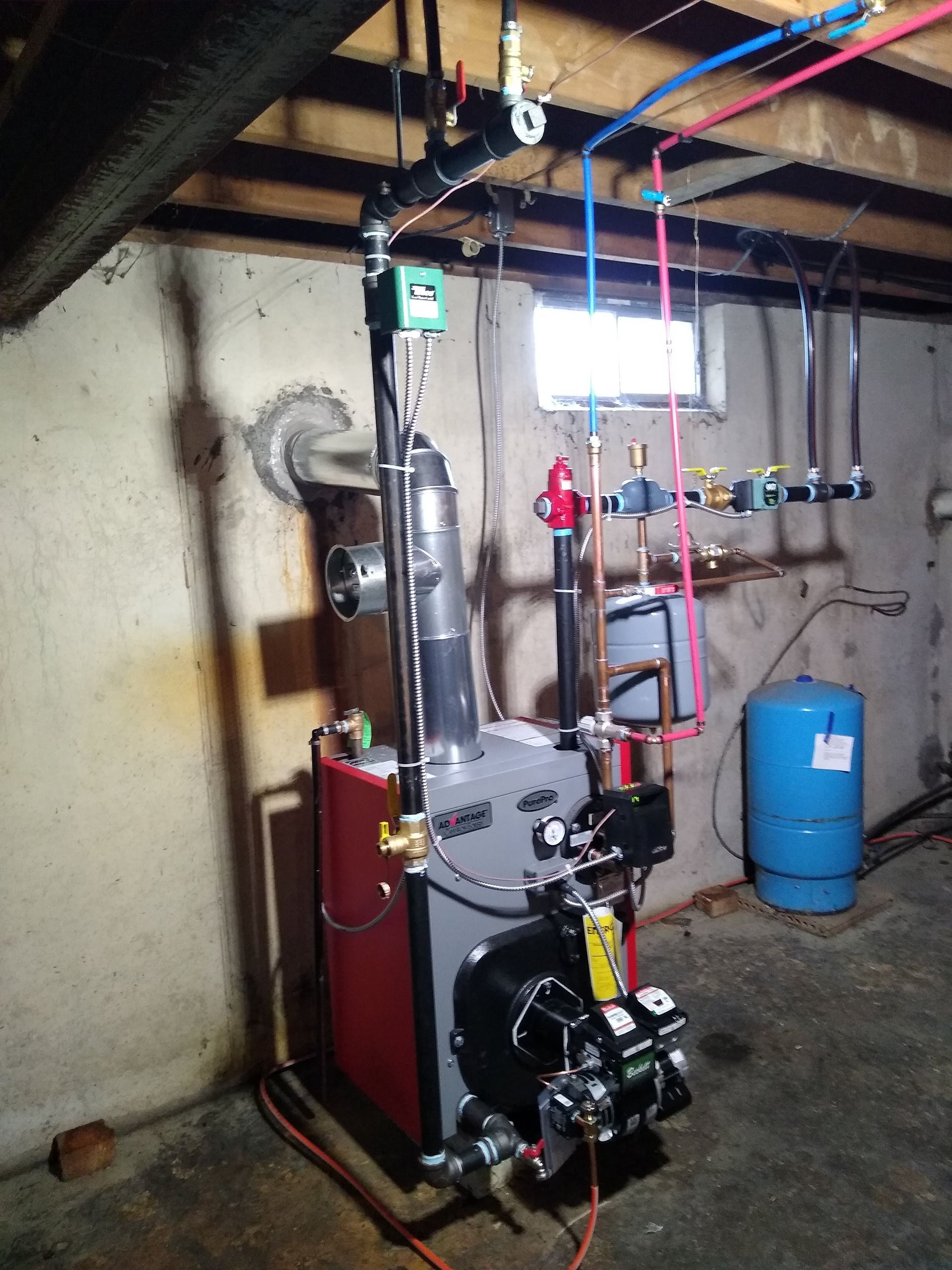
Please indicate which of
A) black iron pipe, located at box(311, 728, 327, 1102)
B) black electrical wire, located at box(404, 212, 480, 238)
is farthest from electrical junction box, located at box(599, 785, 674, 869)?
black electrical wire, located at box(404, 212, 480, 238)

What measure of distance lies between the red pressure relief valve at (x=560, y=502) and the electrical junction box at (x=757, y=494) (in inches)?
21.9

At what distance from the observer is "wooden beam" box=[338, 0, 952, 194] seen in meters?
1.40

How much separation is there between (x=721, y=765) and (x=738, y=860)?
0.38 meters

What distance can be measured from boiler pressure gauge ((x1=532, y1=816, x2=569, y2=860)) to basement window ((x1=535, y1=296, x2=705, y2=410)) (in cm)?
135

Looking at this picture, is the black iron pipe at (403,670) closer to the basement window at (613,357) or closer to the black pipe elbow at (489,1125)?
the black pipe elbow at (489,1125)

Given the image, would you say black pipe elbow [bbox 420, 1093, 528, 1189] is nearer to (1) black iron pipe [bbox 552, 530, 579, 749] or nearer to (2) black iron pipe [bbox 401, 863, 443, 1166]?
(2) black iron pipe [bbox 401, 863, 443, 1166]

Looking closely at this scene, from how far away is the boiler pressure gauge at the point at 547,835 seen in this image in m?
1.70

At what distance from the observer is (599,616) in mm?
1966

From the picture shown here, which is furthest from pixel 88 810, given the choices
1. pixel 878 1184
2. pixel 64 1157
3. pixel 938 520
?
pixel 938 520

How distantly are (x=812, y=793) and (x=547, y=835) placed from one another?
1452 millimetres

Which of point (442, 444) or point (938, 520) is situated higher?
point (442, 444)

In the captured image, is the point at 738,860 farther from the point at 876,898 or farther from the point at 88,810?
the point at 88,810

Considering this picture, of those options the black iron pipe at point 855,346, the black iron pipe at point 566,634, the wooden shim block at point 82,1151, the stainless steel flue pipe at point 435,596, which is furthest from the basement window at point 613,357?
the wooden shim block at point 82,1151

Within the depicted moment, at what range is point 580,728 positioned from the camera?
6.19ft
